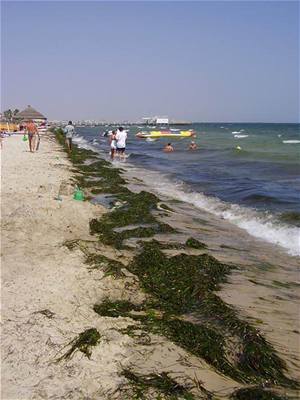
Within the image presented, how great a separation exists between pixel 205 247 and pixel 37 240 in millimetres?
2770

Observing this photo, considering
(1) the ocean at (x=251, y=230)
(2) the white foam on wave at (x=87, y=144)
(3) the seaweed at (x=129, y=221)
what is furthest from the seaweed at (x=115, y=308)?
(2) the white foam on wave at (x=87, y=144)

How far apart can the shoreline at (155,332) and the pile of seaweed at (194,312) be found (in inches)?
0.4

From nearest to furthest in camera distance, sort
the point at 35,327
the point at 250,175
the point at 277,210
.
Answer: the point at 35,327 < the point at 277,210 < the point at 250,175

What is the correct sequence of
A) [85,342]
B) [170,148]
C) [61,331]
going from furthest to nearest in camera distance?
[170,148] → [61,331] → [85,342]

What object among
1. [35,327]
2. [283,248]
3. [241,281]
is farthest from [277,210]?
[35,327]

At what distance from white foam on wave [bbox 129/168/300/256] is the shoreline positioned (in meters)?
1.86

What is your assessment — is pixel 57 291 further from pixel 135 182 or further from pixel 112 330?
pixel 135 182

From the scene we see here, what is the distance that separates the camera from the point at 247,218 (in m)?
9.66

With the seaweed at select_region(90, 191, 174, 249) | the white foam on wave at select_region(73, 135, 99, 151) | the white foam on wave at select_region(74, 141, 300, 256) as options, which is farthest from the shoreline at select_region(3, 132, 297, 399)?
the white foam on wave at select_region(73, 135, 99, 151)

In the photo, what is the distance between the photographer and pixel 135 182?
15.0 metres

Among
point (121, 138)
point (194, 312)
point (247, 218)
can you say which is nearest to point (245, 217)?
point (247, 218)

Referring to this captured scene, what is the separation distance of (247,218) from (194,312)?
5.55 meters

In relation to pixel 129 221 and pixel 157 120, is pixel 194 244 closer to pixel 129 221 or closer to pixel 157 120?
pixel 129 221

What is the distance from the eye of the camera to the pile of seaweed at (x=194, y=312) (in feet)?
11.3
